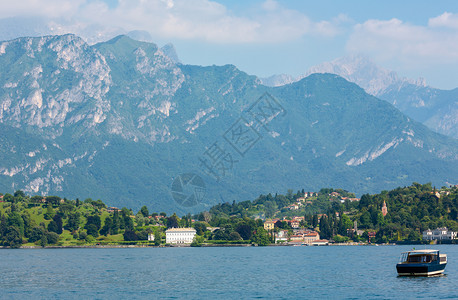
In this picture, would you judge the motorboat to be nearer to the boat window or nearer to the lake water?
the boat window

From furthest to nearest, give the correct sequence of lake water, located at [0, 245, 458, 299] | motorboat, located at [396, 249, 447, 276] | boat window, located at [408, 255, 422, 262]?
boat window, located at [408, 255, 422, 262], motorboat, located at [396, 249, 447, 276], lake water, located at [0, 245, 458, 299]

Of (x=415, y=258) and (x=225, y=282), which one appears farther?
(x=415, y=258)

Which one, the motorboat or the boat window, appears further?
the boat window

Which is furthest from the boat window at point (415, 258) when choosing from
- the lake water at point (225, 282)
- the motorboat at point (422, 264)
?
the lake water at point (225, 282)

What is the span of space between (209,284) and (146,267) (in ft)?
137

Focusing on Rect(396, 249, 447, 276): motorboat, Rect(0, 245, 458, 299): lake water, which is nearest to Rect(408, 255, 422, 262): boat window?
Rect(396, 249, 447, 276): motorboat

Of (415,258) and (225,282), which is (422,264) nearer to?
(415,258)

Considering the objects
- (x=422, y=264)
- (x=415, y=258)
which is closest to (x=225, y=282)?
(x=422, y=264)

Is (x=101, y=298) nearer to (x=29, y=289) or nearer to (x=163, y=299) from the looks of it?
(x=163, y=299)

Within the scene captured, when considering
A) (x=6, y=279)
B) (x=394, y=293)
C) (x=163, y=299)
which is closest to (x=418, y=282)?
(x=394, y=293)

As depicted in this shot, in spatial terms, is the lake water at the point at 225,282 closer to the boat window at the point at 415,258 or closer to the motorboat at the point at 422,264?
the motorboat at the point at 422,264

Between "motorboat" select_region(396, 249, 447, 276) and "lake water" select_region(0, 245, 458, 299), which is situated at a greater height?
"motorboat" select_region(396, 249, 447, 276)

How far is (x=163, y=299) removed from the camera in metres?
95.6

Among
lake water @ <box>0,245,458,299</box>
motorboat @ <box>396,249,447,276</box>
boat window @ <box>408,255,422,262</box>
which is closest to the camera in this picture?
lake water @ <box>0,245,458,299</box>
